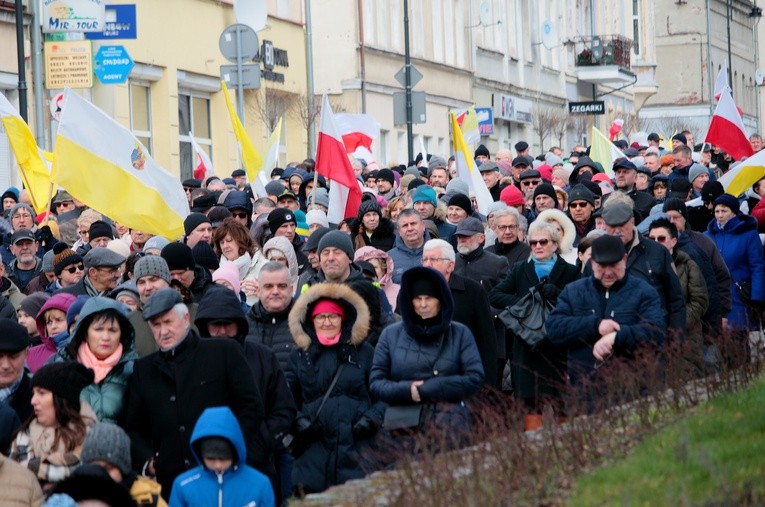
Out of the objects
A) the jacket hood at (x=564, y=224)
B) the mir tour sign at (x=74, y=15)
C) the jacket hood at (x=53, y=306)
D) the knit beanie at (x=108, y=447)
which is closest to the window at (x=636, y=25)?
the mir tour sign at (x=74, y=15)

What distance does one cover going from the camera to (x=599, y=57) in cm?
6375

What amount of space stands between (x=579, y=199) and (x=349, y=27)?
26.3 metres

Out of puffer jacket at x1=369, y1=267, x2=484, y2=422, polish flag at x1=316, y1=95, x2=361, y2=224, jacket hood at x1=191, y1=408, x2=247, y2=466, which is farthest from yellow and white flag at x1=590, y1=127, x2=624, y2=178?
jacket hood at x1=191, y1=408, x2=247, y2=466

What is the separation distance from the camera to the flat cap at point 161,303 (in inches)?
385

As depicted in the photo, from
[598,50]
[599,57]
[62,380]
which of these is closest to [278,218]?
[62,380]

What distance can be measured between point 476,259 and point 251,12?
68.2ft

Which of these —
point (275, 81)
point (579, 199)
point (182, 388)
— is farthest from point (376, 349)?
point (275, 81)

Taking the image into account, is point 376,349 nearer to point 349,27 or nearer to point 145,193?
point 145,193

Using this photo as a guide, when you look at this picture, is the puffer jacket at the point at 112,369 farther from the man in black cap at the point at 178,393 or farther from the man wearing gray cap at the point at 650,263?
the man wearing gray cap at the point at 650,263

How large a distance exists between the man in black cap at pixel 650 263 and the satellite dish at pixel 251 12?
22.0 m

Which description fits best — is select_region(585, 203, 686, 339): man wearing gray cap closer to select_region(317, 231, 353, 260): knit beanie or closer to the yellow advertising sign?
select_region(317, 231, 353, 260): knit beanie

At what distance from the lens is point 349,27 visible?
1651 inches

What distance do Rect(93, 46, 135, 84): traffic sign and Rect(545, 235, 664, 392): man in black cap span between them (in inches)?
521

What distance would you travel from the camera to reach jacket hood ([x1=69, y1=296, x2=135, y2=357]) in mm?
10055
